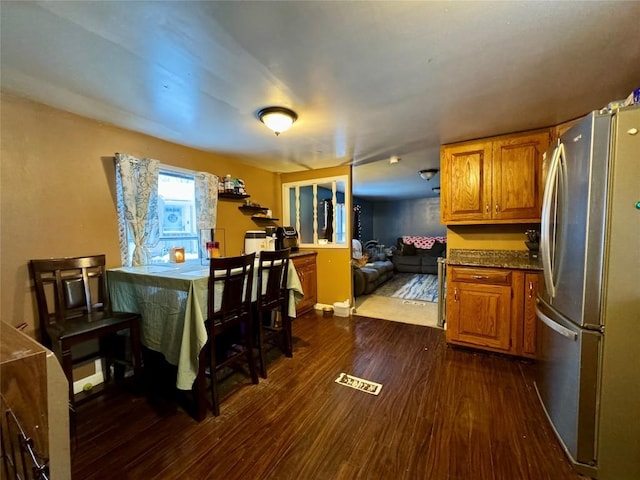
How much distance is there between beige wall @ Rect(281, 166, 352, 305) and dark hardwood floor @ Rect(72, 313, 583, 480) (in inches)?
63.5

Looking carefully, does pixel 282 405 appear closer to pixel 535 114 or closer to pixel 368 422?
pixel 368 422

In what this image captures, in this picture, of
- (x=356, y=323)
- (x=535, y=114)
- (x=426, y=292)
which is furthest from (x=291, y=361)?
(x=426, y=292)

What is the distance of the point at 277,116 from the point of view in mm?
2092

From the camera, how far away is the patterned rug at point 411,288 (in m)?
4.73

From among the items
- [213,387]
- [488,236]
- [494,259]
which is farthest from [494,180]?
[213,387]

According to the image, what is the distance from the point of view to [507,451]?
1.49 meters

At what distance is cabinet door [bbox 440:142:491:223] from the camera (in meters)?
2.77

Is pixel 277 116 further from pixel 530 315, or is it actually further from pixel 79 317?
pixel 530 315

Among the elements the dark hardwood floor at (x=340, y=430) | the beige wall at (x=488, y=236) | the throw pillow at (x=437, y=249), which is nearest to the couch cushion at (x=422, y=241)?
the throw pillow at (x=437, y=249)

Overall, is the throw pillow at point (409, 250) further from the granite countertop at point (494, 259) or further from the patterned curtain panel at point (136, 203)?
the patterned curtain panel at point (136, 203)

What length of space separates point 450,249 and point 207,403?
115 inches

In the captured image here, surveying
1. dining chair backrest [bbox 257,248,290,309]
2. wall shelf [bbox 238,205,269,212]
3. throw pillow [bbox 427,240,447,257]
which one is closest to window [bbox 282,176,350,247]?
wall shelf [bbox 238,205,269,212]

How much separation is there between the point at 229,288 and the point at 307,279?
209 centimetres

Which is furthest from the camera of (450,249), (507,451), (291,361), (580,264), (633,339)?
(450,249)
